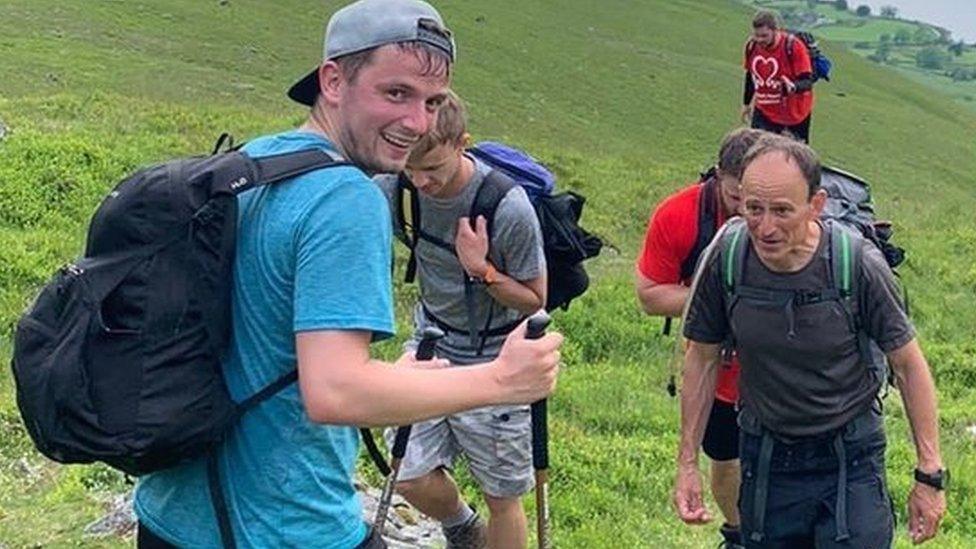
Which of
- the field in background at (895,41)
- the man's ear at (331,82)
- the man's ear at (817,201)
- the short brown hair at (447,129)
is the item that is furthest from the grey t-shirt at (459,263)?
the field in background at (895,41)

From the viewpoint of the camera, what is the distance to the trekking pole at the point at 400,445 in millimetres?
4098

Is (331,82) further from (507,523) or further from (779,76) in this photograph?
(779,76)

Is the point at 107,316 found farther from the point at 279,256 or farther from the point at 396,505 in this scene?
the point at 396,505

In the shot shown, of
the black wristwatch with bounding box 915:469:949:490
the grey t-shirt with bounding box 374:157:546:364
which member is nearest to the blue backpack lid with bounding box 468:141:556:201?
the grey t-shirt with bounding box 374:157:546:364

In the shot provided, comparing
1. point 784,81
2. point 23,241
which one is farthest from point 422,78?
point 784,81

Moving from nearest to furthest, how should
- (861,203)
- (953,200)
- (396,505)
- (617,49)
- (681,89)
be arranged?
(861,203) → (396,505) → (953,200) → (681,89) → (617,49)

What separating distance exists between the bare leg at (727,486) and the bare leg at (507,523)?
3.77ft

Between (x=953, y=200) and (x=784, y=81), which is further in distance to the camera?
(x=953, y=200)

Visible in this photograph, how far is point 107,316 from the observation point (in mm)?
2793

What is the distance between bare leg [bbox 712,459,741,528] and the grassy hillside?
0.73 m

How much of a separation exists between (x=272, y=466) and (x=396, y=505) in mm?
3751

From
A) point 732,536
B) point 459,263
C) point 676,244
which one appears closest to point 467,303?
point 459,263

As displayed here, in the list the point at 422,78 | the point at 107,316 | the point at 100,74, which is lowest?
the point at 100,74

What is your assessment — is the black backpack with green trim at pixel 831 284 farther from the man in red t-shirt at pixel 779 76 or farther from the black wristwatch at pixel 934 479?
the man in red t-shirt at pixel 779 76
